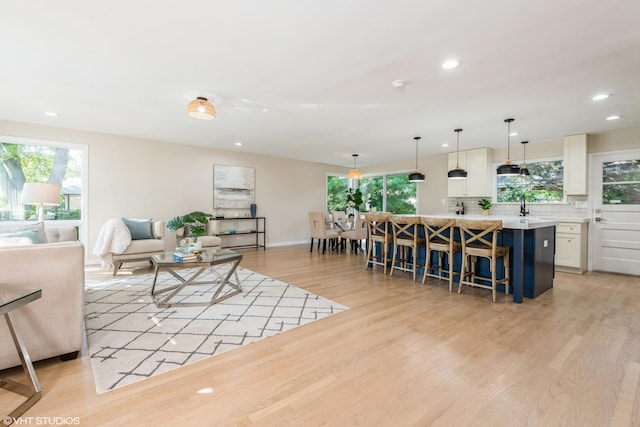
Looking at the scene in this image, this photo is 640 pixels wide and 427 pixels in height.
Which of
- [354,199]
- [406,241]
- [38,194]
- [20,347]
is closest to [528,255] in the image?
[406,241]

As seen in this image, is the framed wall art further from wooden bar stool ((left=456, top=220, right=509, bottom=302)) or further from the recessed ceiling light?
the recessed ceiling light

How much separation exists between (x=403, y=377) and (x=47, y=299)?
7.98ft

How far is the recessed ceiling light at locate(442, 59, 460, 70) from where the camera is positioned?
103 inches

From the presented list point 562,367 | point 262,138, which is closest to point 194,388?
point 562,367

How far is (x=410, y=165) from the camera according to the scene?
801 centimetres

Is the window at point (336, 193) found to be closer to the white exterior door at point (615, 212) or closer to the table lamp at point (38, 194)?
the white exterior door at point (615, 212)

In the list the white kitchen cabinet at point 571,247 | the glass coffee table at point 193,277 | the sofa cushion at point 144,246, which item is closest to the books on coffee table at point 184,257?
the glass coffee table at point 193,277

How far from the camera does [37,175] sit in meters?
4.99

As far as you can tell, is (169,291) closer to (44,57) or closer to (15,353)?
(15,353)

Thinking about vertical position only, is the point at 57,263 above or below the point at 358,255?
above

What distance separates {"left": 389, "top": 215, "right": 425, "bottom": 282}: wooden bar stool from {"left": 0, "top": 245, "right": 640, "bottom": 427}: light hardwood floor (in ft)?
4.44

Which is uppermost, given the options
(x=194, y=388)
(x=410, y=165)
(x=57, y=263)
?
(x=410, y=165)

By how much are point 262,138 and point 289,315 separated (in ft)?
12.8

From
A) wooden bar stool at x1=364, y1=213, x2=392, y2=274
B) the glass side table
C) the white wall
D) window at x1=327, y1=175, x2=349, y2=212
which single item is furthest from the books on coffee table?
window at x1=327, y1=175, x2=349, y2=212
